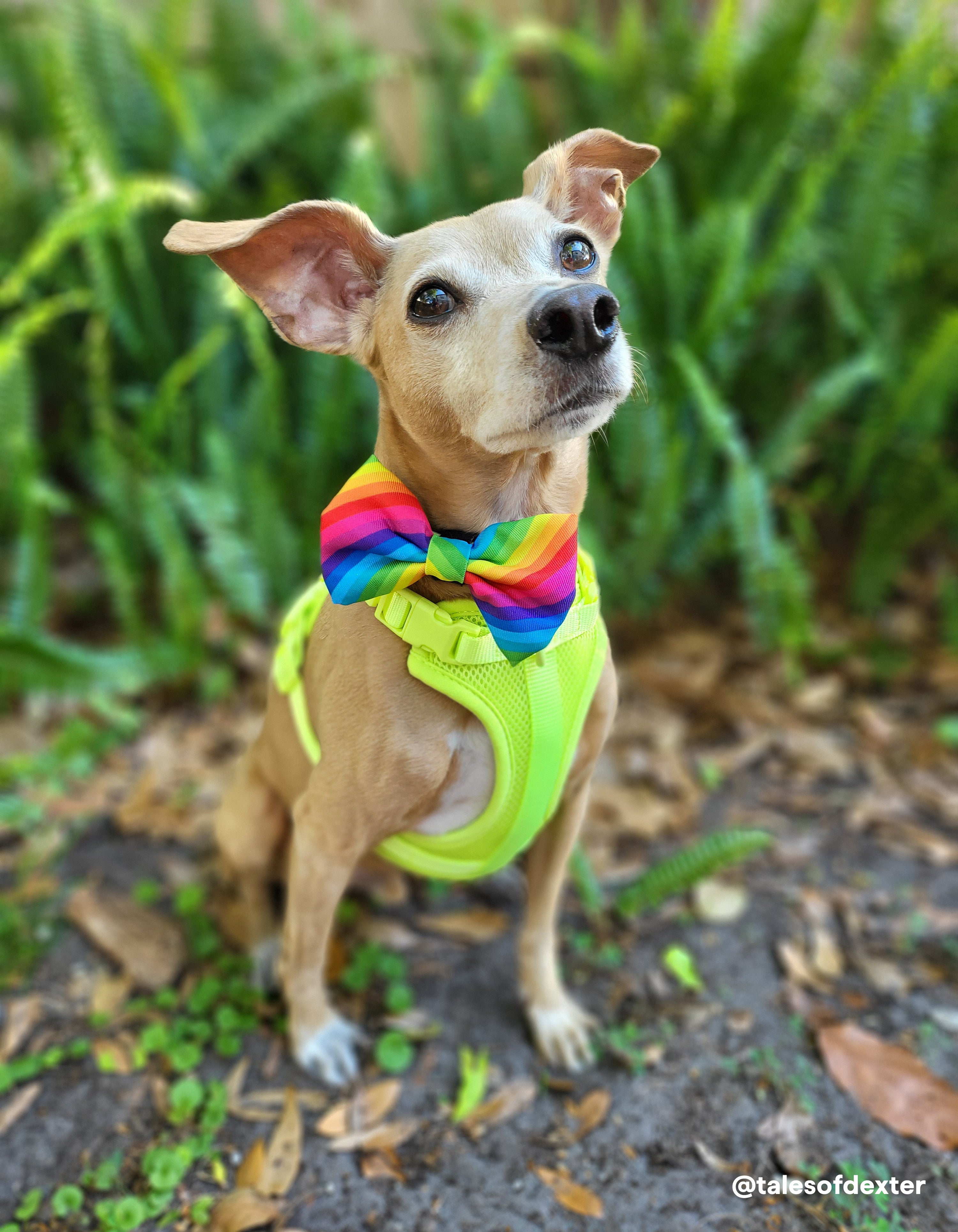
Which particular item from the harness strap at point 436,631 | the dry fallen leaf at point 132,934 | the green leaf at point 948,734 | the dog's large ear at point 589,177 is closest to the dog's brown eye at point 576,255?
the dog's large ear at point 589,177

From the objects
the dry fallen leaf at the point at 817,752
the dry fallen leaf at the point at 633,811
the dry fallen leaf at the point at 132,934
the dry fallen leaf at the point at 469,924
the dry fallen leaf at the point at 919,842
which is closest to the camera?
the dry fallen leaf at the point at 132,934

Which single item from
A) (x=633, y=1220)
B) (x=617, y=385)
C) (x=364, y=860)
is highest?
(x=617, y=385)

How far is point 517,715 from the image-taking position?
1.83 m

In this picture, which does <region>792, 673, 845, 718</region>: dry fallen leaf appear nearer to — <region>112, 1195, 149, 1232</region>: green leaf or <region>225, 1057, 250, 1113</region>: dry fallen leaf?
<region>225, 1057, 250, 1113</region>: dry fallen leaf

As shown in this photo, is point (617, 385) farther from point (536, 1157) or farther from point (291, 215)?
point (536, 1157)

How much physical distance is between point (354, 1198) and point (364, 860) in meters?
0.84

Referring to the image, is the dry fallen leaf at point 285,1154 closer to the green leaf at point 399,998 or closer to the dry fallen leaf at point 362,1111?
the dry fallen leaf at point 362,1111

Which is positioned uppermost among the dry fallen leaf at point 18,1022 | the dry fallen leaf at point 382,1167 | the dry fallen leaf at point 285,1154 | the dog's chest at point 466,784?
the dog's chest at point 466,784

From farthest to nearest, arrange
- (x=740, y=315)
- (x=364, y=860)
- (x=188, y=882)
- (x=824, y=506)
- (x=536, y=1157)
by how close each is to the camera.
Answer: (x=824, y=506) → (x=740, y=315) → (x=188, y=882) → (x=364, y=860) → (x=536, y=1157)

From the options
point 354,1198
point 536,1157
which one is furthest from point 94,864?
point 536,1157

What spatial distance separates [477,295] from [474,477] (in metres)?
0.36

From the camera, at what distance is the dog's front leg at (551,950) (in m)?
2.23

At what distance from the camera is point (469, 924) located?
2844 mm

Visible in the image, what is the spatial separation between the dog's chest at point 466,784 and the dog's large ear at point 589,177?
1194 mm
